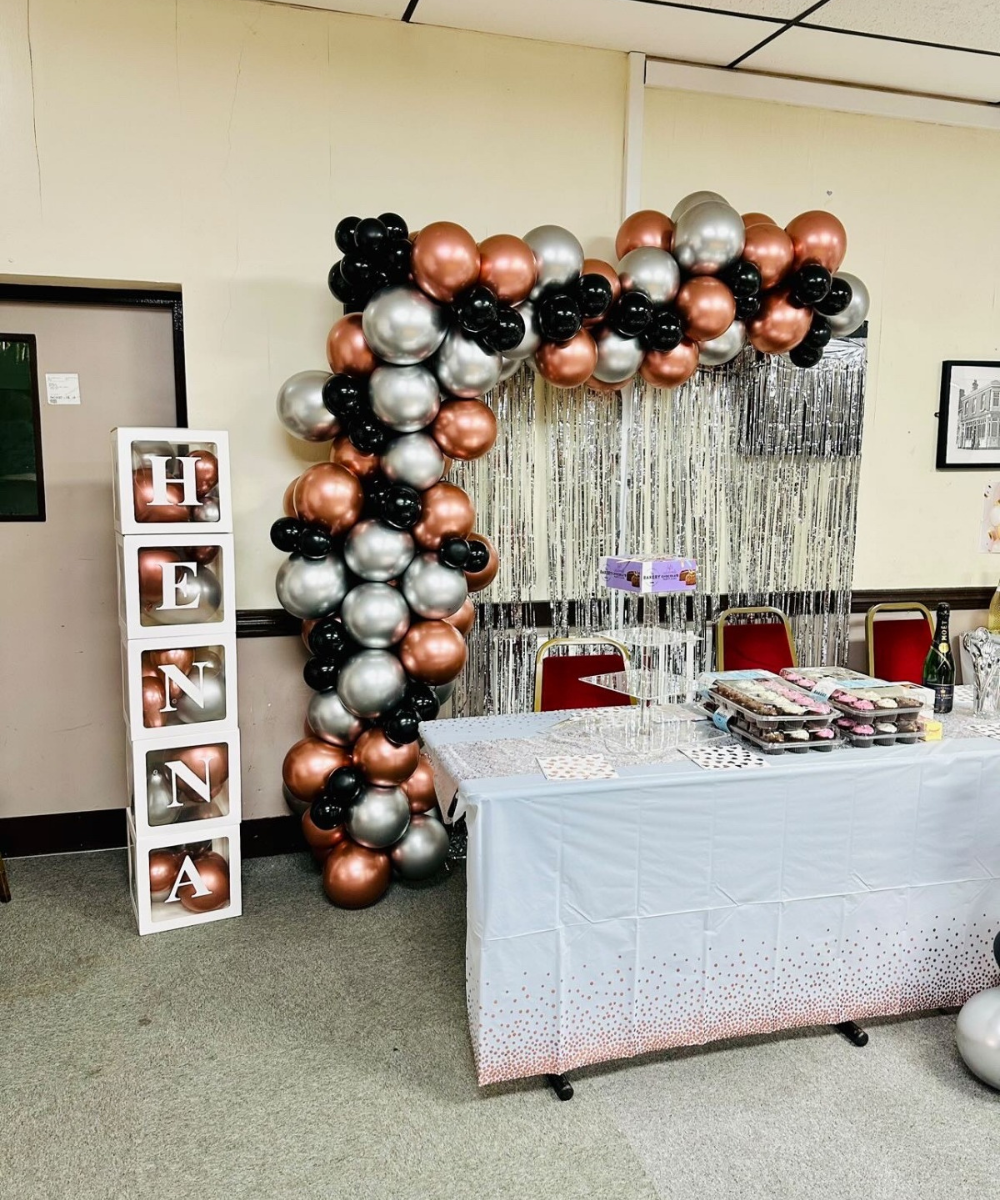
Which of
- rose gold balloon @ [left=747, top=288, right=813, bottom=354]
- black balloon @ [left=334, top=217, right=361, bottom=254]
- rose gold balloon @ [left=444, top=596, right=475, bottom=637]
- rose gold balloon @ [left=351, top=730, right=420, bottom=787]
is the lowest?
rose gold balloon @ [left=351, top=730, right=420, bottom=787]

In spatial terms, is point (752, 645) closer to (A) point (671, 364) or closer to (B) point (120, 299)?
(A) point (671, 364)

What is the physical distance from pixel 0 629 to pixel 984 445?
4.11 meters

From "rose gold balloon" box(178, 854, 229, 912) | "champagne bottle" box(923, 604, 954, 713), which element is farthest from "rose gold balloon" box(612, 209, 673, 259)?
"rose gold balloon" box(178, 854, 229, 912)

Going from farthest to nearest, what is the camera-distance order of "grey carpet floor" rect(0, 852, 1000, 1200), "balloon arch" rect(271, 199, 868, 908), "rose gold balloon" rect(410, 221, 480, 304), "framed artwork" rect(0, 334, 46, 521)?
"framed artwork" rect(0, 334, 46, 521) → "balloon arch" rect(271, 199, 868, 908) → "rose gold balloon" rect(410, 221, 480, 304) → "grey carpet floor" rect(0, 852, 1000, 1200)

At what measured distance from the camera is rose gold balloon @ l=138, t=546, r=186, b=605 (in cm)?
271

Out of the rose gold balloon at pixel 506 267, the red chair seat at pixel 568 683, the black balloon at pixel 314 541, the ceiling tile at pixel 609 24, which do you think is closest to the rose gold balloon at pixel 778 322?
the rose gold balloon at pixel 506 267

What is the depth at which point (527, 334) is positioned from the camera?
2791 mm

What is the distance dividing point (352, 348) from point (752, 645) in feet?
6.13

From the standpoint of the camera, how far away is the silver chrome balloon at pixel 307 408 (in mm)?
2787

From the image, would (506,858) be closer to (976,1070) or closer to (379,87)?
(976,1070)

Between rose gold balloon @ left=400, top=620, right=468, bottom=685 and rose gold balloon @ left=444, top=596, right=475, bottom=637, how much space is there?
10 centimetres

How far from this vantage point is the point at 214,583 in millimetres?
2805

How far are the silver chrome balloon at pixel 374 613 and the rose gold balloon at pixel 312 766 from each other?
40 cm

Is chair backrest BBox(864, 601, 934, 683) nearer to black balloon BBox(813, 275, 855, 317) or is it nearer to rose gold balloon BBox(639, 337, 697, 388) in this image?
black balloon BBox(813, 275, 855, 317)
